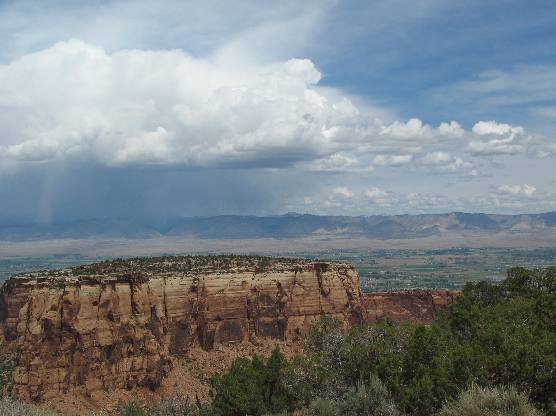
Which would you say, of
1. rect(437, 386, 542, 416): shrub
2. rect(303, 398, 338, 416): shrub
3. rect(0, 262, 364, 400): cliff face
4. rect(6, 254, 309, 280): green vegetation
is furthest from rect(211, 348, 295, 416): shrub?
rect(6, 254, 309, 280): green vegetation

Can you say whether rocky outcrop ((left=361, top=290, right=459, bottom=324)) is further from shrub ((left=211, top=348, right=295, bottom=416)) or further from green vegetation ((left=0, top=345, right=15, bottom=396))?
shrub ((left=211, top=348, right=295, bottom=416))

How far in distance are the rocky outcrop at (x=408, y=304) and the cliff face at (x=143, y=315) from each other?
Result: 21.9 m

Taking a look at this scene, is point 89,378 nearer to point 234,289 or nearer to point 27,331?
point 27,331

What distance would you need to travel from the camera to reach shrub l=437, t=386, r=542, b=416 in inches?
1161

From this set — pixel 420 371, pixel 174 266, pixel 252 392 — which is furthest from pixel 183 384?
pixel 420 371

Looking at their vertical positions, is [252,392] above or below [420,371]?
below

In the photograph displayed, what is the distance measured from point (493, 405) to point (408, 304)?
89.8m

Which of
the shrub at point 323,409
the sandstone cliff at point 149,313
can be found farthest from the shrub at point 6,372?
the shrub at point 323,409

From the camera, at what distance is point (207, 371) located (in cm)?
7538

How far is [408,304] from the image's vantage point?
118375 mm

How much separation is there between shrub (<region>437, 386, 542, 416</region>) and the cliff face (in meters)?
44.9

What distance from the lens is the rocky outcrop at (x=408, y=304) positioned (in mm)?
115500

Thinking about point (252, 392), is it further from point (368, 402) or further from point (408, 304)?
point (408, 304)

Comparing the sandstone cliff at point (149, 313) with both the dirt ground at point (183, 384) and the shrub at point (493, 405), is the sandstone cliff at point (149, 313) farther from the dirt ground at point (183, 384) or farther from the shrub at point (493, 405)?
the shrub at point (493, 405)
